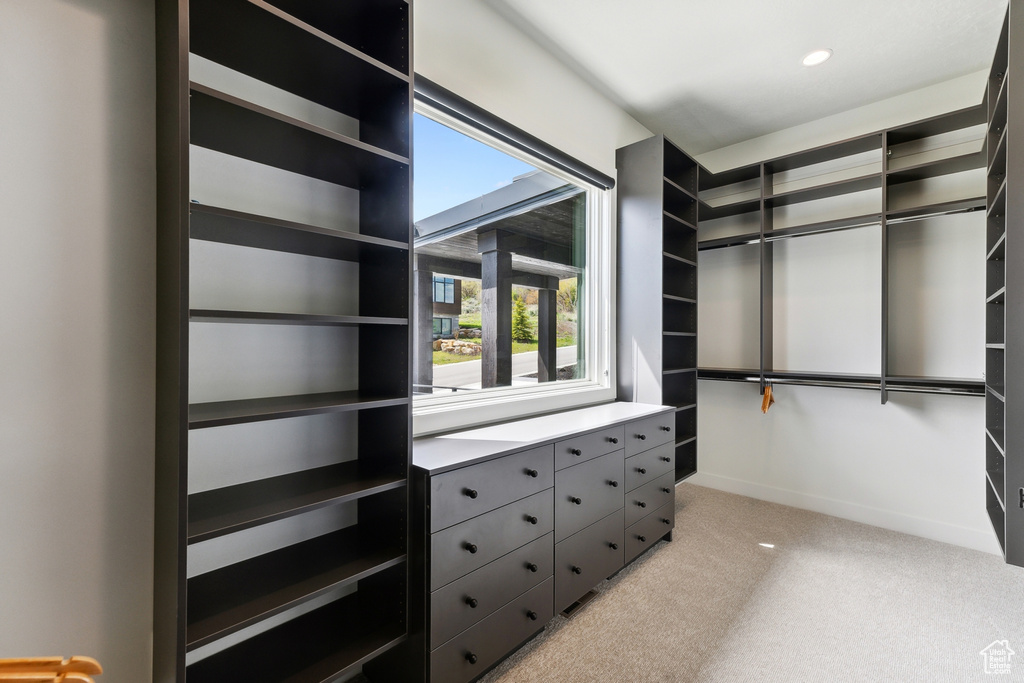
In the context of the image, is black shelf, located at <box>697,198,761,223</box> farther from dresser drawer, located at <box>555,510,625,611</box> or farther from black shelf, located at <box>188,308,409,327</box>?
black shelf, located at <box>188,308,409,327</box>

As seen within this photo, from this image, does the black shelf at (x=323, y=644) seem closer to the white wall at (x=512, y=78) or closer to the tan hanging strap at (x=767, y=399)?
the white wall at (x=512, y=78)

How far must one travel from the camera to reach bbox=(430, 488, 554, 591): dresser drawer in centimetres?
147

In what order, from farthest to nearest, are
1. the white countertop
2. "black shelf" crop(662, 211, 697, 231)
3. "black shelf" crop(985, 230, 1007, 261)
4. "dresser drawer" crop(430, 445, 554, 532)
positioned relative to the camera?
"black shelf" crop(662, 211, 697, 231), "black shelf" crop(985, 230, 1007, 261), the white countertop, "dresser drawer" crop(430, 445, 554, 532)

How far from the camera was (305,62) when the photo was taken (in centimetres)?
134

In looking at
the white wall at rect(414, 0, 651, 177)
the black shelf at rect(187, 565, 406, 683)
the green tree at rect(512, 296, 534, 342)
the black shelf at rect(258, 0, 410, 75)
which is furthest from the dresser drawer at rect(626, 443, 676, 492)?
the black shelf at rect(258, 0, 410, 75)

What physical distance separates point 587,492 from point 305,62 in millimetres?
1938

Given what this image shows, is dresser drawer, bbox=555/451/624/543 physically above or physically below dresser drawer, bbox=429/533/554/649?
above

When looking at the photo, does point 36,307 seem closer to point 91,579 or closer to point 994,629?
point 91,579

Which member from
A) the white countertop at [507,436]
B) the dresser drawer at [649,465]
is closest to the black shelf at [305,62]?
the white countertop at [507,436]

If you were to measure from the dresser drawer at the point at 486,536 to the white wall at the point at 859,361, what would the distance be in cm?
241

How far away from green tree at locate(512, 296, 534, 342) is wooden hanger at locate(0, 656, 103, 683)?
6.64ft

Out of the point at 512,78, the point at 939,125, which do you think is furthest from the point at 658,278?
the point at 939,125

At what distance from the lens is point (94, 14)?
1.17 metres

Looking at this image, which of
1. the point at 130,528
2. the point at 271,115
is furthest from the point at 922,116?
the point at 130,528
